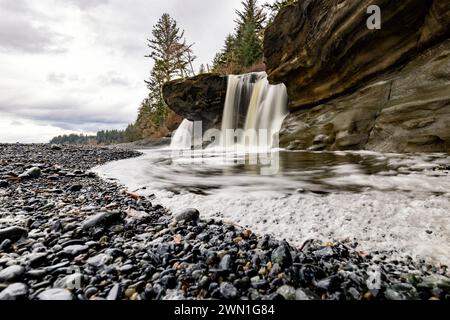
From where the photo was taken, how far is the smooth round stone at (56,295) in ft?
4.47

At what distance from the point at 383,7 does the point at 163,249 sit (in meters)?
8.95

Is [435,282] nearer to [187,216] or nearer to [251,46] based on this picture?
Result: [187,216]

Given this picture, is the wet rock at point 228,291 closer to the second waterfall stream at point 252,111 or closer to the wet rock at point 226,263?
the wet rock at point 226,263

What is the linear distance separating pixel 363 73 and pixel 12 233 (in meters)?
10.2

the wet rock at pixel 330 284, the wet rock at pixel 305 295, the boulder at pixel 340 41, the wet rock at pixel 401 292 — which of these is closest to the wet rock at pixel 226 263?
the wet rock at pixel 305 295

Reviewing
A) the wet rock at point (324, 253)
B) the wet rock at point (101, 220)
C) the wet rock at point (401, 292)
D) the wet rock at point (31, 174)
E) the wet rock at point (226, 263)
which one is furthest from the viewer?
the wet rock at point (31, 174)

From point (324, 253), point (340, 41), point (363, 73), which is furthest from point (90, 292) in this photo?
point (363, 73)

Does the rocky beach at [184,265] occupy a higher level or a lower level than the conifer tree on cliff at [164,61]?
lower

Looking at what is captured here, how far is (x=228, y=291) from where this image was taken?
1.40 meters

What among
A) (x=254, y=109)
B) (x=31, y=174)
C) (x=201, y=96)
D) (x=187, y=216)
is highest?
(x=201, y=96)

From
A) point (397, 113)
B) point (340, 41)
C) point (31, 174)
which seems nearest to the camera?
point (31, 174)

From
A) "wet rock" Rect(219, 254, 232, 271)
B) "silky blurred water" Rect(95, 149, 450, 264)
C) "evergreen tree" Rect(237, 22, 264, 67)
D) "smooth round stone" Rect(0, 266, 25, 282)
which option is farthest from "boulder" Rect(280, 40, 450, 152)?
"evergreen tree" Rect(237, 22, 264, 67)
